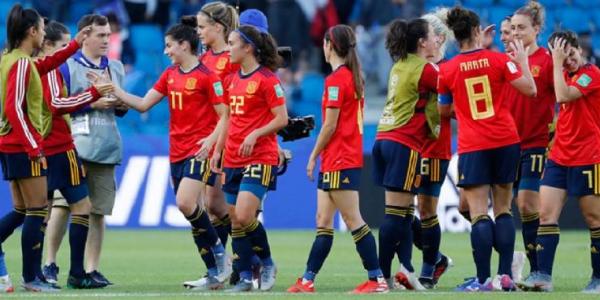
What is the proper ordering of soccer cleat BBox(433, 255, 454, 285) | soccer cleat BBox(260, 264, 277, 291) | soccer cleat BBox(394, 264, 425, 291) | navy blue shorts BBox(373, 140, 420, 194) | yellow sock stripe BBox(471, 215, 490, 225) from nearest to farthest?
1. yellow sock stripe BBox(471, 215, 490, 225)
2. navy blue shorts BBox(373, 140, 420, 194)
3. soccer cleat BBox(260, 264, 277, 291)
4. soccer cleat BBox(394, 264, 425, 291)
5. soccer cleat BBox(433, 255, 454, 285)

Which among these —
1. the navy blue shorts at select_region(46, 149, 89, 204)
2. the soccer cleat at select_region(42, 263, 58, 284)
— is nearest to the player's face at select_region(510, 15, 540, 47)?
the navy blue shorts at select_region(46, 149, 89, 204)

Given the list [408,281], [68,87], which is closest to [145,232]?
[68,87]

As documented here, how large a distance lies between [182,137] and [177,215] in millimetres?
7634

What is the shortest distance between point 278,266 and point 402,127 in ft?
11.5

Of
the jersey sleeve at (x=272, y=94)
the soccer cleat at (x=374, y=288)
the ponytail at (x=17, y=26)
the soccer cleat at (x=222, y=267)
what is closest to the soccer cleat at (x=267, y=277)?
the soccer cleat at (x=222, y=267)

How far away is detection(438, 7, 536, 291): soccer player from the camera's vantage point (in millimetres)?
10359

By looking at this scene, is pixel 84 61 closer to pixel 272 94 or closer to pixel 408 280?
pixel 272 94

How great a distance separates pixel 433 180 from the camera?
11.3 m

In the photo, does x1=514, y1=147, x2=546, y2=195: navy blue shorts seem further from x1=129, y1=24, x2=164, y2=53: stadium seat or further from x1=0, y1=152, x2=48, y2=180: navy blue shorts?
x1=129, y1=24, x2=164, y2=53: stadium seat

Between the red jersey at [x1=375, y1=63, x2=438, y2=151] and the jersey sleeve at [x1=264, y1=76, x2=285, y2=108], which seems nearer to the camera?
the jersey sleeve at [x1=264, y1=76, x2=285, y2=108]

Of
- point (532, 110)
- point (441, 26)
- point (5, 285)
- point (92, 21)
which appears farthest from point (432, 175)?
point (5, 285)

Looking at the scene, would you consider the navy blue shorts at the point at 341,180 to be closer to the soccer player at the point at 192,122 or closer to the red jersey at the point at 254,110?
the red jersey at the point at 254,110

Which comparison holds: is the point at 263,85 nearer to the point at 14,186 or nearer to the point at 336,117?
the point at 336,117

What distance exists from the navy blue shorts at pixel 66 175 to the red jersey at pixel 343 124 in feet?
7.23
